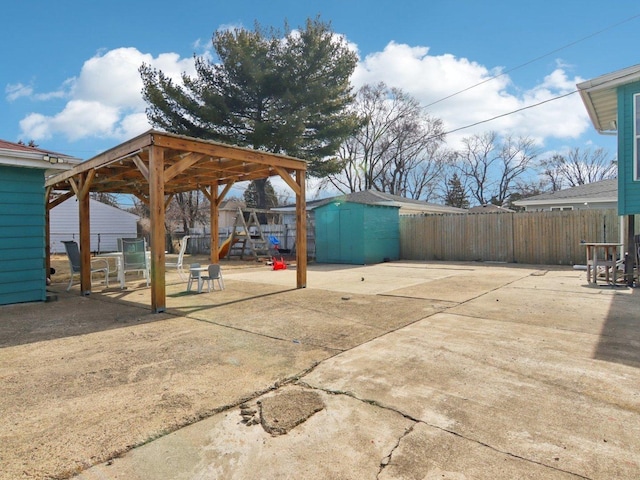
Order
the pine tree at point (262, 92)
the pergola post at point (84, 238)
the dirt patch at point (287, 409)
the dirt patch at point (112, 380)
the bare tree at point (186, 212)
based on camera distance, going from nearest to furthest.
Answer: the dirt patch at point (112, 380) → the dirt patch at point (287, 409) → the pergola post at point (84, 238) → the pine tree at point (262, 92) → the bare tree at point (186, 212)

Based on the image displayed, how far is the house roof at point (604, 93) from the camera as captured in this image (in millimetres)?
6641

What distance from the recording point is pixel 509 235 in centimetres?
1230

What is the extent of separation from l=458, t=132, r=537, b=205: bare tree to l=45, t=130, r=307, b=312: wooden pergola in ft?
100.0

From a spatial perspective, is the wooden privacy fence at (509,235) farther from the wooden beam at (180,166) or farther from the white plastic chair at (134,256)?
the wooden beam at (180,166)

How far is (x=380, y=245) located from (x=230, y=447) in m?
11.9

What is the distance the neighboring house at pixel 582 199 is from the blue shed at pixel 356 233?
7.37 meters

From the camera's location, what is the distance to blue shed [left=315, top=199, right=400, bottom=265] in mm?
12773

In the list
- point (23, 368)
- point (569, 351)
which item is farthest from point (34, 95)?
point (569, 351)

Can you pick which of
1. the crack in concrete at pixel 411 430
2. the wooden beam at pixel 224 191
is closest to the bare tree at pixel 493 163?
the wooden beam at pixel 224 191

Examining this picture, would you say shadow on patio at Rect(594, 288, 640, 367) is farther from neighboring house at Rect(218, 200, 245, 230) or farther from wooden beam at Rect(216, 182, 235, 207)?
neighboring house at Rect(218, 200, 245, 230)

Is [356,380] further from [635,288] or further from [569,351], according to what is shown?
[635,288]

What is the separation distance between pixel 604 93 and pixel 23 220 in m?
10.7

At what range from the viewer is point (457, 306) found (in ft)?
16.8

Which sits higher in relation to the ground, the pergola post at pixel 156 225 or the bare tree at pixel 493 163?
the bare tree at pixel 493 163
